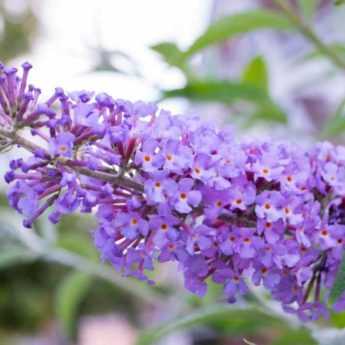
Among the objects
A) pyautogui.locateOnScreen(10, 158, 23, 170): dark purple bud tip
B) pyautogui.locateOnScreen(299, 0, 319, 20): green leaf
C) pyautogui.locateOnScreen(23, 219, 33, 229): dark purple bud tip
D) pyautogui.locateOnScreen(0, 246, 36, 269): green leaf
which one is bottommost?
pyautogui.locateOnScreen(23, 219, 33, 229): dark purple bud tip

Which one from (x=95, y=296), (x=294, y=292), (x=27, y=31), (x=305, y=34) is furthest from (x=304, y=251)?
A: (x=27, y=31)

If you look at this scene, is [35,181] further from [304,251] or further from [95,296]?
[95,296]

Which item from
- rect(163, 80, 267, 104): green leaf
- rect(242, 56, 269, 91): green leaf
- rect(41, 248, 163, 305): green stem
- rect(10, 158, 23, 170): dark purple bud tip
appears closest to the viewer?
rect(10, 158, 23, 170): dark purple bud tip

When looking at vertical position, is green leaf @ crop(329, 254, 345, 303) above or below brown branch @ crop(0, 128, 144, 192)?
below

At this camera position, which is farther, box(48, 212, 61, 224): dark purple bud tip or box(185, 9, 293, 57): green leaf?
box(185, 9, 293, 57): green leaf

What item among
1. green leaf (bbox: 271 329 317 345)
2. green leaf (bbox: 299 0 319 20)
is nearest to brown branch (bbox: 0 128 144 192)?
green leaf (bbox: 271 329 317 345)

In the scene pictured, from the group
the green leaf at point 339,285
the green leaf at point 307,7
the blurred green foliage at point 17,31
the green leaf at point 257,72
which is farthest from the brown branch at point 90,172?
the blurred green foliage at point 17,31

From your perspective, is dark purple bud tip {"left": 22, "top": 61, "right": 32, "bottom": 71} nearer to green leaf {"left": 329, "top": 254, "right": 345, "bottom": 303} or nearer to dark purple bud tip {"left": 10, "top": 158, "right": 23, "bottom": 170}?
dark purple bud tip {"left": 10, "top": 158, "right": 23, "bottom": 170}
